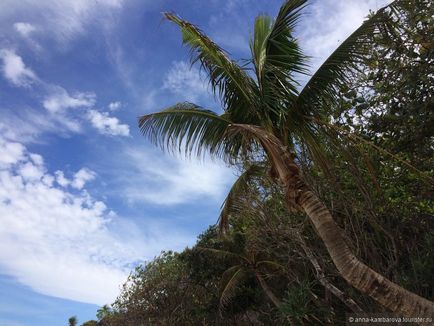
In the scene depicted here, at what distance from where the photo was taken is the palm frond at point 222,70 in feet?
24.1

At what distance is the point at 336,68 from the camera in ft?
24.4

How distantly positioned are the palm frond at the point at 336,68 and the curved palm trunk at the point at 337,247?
176cm

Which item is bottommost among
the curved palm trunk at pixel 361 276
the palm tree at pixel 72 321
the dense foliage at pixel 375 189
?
the curved palm trunk at pixel 361 276

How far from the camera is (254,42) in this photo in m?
7.62

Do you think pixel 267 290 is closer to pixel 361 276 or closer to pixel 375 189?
pixel 375 189

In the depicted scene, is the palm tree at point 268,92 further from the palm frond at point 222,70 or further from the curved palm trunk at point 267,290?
the curved palm trunk at point 267,290

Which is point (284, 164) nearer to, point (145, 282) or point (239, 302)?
point (239, 302)

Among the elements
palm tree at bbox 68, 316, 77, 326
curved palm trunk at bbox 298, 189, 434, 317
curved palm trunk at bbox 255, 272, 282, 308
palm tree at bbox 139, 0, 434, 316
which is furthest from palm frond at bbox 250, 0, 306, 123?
palm tree at bbox 68, 316, 77, 326

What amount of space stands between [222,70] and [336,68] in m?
2.02

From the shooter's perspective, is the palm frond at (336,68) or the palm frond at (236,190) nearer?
the palm frond at (336,68)

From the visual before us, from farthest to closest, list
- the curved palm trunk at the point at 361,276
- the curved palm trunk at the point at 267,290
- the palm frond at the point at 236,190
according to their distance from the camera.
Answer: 1. the curved palm trunk at the point at 267,290
2. the palm frond at the point at 236,190
3. the curved palm trunk at the point at 361,276

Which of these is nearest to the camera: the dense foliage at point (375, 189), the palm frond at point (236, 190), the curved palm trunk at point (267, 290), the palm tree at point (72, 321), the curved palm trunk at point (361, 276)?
the curved palm trunk at point (361, 276)

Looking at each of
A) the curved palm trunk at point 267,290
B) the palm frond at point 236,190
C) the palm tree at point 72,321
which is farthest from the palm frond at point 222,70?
the palm tree at point 72,321

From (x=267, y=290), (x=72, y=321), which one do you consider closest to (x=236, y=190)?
(x=267, y=290)
